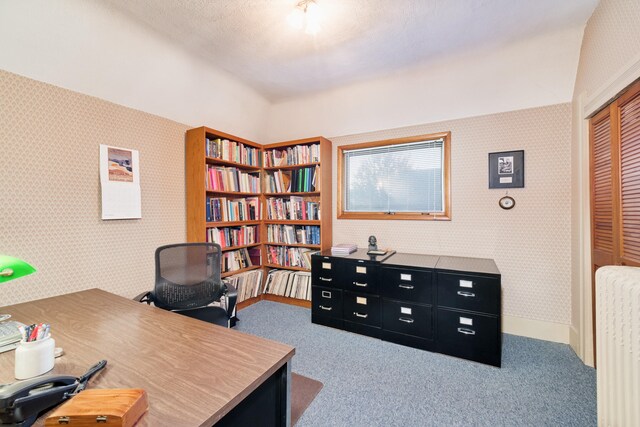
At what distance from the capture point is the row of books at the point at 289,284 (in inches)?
126

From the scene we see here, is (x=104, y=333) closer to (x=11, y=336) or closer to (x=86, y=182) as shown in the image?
(x=11, y=336)

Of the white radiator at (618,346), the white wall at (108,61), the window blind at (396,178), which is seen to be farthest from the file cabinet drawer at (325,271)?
the white wall at (108,61)

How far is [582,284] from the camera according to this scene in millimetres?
2078

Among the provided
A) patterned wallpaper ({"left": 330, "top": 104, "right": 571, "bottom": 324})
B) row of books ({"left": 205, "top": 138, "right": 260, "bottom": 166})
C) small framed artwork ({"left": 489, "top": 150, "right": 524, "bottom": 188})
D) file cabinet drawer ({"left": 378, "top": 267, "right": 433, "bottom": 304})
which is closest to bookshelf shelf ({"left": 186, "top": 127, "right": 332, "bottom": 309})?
row of books ({"left": 205, "top": 138, "right": 260, "bottom": 166})

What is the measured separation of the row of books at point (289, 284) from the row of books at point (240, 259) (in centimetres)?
30

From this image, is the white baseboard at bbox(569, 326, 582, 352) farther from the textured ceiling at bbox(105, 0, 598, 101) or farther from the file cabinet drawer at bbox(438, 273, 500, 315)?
the textured ceiling at bbox(105, 0, 598, 101)

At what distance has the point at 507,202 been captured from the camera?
248 centimetres

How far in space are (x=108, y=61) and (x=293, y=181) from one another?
2.01 m

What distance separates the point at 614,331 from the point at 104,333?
7.47 feet

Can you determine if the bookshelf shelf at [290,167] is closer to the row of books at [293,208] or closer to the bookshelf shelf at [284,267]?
the row of books at [293,208]

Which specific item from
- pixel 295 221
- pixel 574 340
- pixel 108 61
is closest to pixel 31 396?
pixel 108 61

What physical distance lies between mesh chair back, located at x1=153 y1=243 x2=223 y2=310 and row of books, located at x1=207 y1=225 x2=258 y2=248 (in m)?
0.81

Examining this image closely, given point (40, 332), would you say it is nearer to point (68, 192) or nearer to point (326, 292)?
point (68, 192)

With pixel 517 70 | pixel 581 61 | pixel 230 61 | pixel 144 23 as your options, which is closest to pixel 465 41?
pixel 517 70
